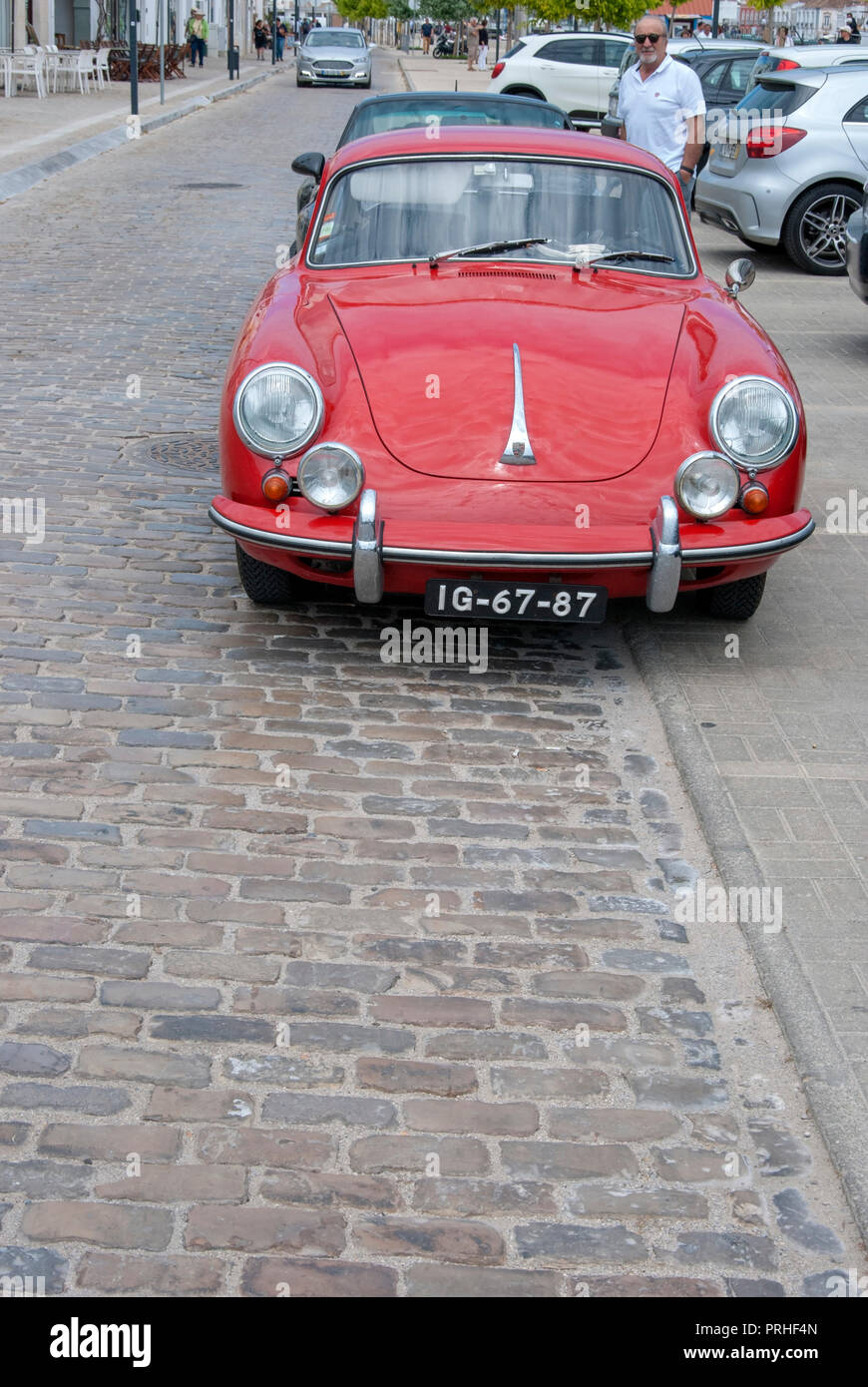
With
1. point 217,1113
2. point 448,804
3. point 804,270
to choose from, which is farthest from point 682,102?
point 217,1113

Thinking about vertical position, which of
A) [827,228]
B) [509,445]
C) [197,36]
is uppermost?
[197,36]

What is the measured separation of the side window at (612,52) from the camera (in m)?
26.2

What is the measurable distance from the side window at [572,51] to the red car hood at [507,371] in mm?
22285

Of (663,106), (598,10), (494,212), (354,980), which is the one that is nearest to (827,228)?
(663,106)

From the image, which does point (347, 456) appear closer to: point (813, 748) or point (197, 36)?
point (813, 748)

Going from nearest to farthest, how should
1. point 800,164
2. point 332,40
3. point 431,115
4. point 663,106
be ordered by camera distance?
point 663,106 → point 431,115 → point 800,164 → point 332,40

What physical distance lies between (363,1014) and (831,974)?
1065 mm

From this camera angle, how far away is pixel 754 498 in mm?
5207

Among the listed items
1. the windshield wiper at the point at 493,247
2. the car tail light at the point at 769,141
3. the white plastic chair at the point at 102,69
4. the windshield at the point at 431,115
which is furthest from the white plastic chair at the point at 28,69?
the windshield wiper at the point at 493,247

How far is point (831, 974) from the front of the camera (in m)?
3.62

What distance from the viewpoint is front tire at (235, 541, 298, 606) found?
224 inches

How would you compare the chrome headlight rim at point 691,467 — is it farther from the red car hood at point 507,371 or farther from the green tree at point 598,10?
the green tree at point 598,10

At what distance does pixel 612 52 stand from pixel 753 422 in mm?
23279
